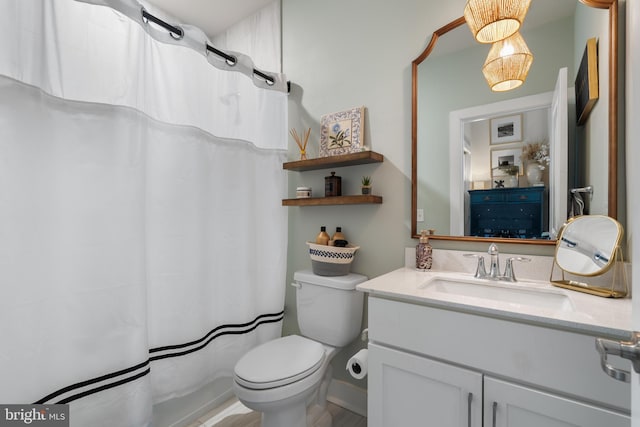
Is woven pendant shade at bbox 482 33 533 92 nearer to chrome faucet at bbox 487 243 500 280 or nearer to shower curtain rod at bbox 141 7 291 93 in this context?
chrome faucet at bbox 487 243 500 280

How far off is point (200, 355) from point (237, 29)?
228 centimetres

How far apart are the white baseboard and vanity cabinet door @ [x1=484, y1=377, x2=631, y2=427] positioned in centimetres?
90

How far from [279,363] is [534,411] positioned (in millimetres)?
930

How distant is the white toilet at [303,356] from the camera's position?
122cm

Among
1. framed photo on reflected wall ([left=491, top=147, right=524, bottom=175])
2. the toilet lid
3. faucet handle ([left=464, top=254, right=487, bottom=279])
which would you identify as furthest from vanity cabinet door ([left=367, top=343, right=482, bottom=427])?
framed photo on reflected wall ([left=491, top=147, right=524, bottom=175])

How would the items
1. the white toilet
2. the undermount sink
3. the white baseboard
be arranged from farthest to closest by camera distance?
1. the white baseboard
2. the white toilet
3. the undermount sink

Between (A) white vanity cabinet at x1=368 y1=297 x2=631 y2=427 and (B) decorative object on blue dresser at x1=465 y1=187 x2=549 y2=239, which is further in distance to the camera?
(B) decorative object on blue dresser at x1=465 y1=187 x2=549 y2=239

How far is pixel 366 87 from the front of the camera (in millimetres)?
1703

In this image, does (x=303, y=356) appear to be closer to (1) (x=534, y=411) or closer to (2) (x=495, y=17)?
(1) (x=534, y=411)

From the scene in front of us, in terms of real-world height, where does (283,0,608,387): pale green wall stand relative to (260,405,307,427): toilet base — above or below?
above

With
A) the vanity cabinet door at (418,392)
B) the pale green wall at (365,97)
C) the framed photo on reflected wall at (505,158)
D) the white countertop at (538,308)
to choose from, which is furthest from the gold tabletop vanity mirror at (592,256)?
the vanity cabinet door at (418,392)

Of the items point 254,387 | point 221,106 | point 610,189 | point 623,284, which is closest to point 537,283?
point 623,284

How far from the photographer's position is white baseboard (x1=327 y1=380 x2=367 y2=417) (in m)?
1.67

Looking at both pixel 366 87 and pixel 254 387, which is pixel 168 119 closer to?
pixel 366 87
